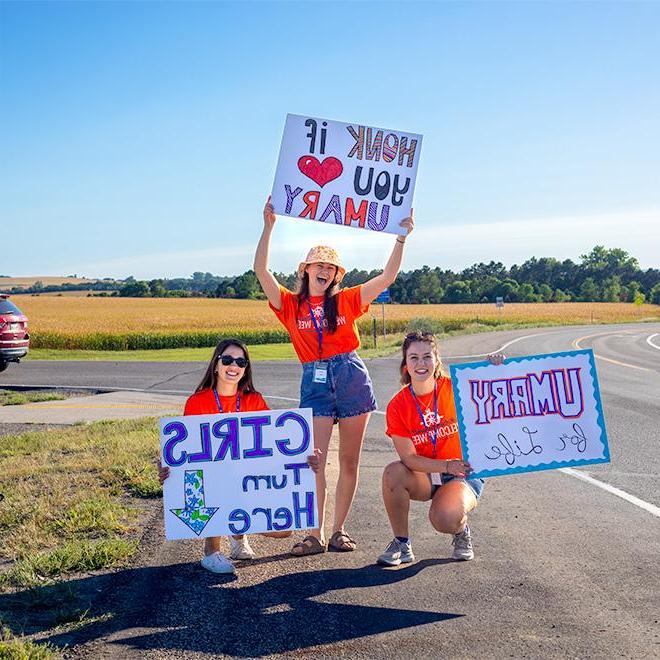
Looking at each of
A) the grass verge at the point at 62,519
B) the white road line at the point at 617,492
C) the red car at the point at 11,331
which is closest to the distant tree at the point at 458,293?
the red car at the point at 11,331

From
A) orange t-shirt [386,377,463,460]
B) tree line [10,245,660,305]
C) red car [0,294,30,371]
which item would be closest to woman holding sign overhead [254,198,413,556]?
orange t-shirt [386,377,463,460]

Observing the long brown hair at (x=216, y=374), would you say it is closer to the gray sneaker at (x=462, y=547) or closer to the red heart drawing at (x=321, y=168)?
the red heart drawing at (x=321, y=168)

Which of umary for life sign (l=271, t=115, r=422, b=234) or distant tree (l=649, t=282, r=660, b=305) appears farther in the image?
distant tree (l=649, t=282, r=660, b=305)

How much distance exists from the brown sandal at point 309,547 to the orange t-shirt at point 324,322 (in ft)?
3.74

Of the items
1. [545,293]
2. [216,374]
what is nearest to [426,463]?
[216,374]

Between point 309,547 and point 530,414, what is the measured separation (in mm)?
1620

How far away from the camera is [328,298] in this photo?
524 centimetres

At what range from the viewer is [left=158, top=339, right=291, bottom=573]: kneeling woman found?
5.14 meters

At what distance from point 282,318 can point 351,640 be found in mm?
2224

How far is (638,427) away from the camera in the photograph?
1095 centimetres

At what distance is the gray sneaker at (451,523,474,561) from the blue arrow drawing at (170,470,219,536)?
4.91 feet

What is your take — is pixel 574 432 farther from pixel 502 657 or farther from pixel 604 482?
pixel 604 482

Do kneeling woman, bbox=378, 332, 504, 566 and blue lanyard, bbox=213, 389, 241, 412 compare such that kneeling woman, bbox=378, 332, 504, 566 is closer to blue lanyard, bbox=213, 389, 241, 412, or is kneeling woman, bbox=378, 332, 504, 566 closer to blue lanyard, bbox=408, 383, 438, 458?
blue lanyard, bbox=408, 383, 438, 458

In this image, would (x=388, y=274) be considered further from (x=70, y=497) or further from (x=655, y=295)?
(x=655, y=295)
